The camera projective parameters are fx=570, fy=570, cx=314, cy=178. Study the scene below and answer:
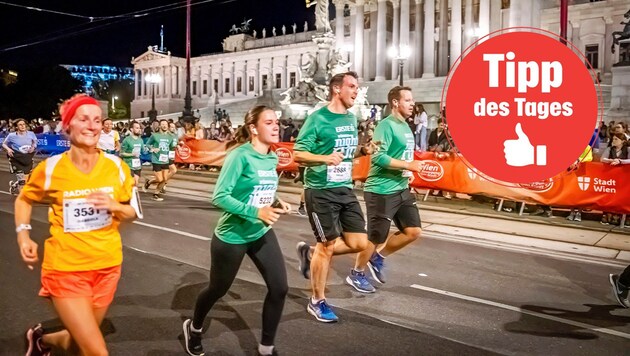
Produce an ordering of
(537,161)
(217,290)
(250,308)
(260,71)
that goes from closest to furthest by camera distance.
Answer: (217,290)
(250,308)
(537,161)
(260,71)

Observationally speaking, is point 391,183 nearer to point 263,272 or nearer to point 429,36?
point 263,272

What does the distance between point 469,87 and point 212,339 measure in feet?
38.6

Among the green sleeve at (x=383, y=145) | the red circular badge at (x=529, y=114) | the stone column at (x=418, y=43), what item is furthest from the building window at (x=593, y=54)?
the green sleeve at (x=383, y=145)

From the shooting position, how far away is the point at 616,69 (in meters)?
22.8

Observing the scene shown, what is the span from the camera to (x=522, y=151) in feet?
38.3

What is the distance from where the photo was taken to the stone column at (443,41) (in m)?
56.5

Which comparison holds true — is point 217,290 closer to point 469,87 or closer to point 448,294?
point 448,294

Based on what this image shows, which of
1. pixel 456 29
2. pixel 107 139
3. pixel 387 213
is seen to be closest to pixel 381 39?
pixel 456 29

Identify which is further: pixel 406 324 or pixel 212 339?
pixel 406 324

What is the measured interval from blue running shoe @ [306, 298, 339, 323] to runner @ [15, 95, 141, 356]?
7.46 ft

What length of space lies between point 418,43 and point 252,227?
55.5 meters

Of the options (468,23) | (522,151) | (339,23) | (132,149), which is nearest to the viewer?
(522,151)

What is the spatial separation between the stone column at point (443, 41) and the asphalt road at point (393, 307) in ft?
166

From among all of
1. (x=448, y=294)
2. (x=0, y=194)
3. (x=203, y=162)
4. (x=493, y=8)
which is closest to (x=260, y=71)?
(x=493, y=8)
